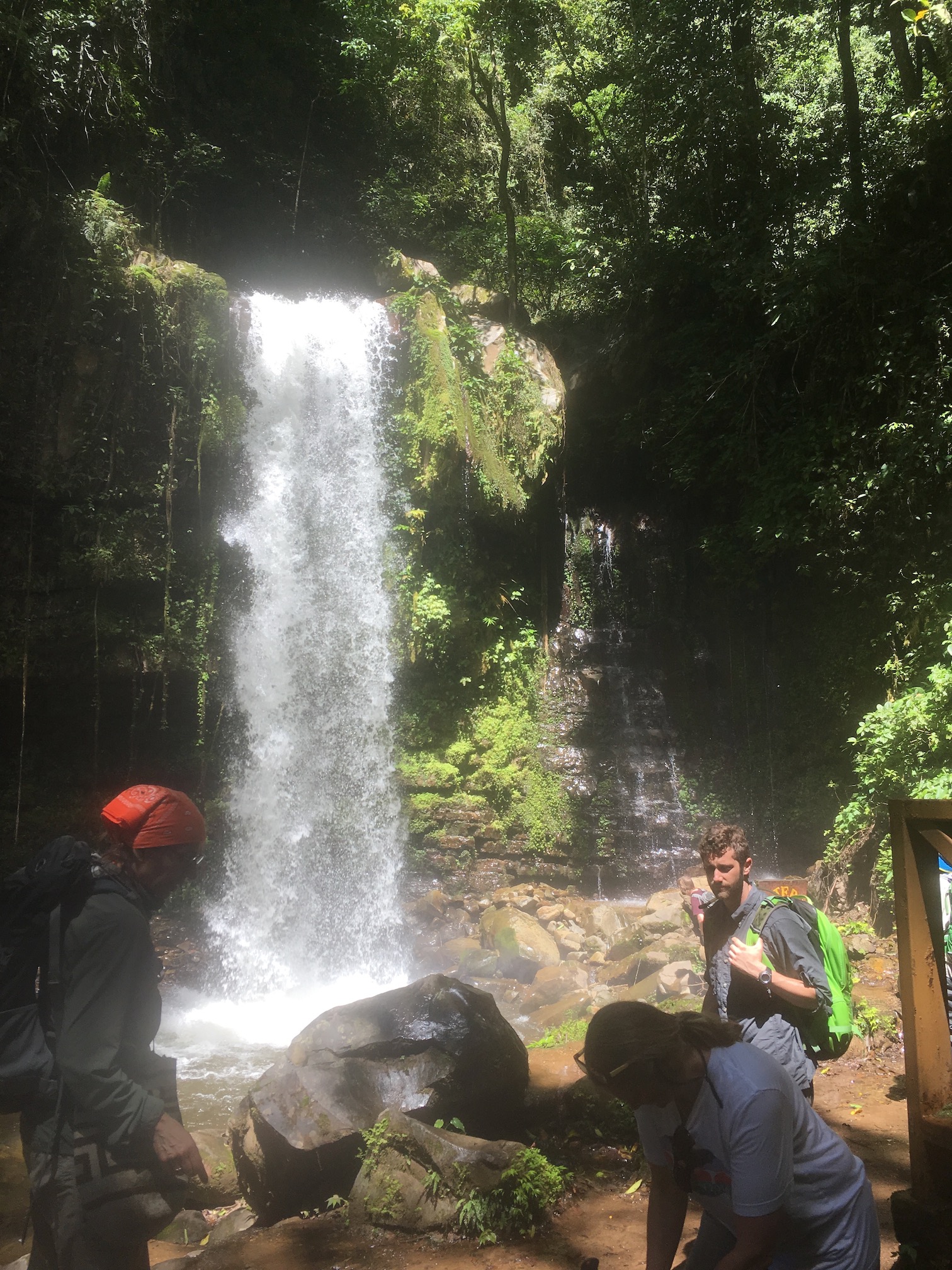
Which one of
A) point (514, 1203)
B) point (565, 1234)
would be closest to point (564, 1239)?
point (565, 1234)

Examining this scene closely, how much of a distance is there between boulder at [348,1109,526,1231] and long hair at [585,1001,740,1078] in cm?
275

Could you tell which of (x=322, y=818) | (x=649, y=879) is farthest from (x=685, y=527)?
(x=322, y=818)

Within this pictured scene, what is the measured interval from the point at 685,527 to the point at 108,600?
28.0ft

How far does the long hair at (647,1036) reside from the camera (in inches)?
65.2

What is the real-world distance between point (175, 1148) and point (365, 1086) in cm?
267

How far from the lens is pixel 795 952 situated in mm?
2523

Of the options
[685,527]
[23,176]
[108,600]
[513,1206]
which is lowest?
[513,1206]

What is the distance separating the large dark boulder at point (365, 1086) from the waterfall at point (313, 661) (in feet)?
15.1

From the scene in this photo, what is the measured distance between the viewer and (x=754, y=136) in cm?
1184

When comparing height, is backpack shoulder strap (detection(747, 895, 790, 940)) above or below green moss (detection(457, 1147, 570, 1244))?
above

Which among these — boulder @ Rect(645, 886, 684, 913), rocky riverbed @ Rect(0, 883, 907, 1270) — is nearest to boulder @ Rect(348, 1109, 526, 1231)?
rocky riverbed @ Rect(0, 883, 907, 1270)

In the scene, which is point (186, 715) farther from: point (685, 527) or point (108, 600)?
point (685, 527)

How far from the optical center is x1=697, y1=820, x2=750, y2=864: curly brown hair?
288 cm

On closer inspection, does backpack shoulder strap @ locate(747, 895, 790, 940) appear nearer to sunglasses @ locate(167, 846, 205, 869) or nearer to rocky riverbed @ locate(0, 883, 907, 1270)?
rocky riverbed @ locate(0, 883, 907, 1270)
